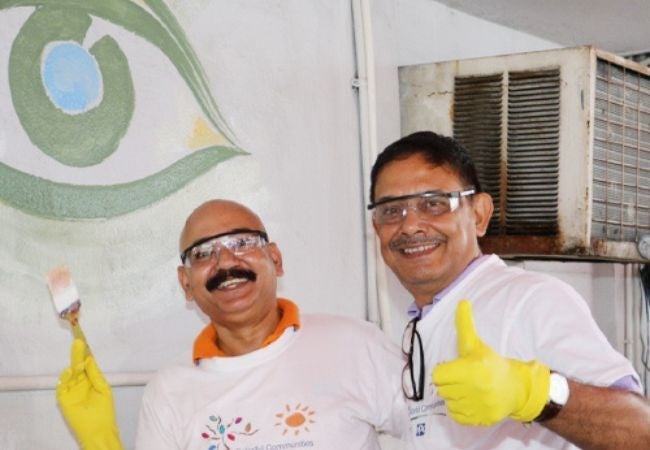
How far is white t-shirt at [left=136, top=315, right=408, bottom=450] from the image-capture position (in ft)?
6.22

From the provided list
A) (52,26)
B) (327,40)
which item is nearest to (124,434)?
(52,26)

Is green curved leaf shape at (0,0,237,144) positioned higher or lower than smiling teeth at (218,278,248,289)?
higher

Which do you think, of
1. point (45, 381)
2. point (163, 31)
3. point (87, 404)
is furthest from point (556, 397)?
point (163, 31)

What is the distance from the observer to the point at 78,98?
2.17m

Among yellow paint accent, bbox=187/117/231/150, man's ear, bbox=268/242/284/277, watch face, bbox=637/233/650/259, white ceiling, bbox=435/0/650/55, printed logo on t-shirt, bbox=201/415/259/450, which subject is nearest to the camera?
printed logo on t-shirt, bbox=201/415/259/450

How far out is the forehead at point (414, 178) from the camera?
1.78 m

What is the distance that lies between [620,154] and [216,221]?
1415 millimetres

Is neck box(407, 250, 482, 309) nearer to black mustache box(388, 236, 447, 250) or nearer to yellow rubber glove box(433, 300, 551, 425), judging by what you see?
black mustache box(388, 236, 447, 250)

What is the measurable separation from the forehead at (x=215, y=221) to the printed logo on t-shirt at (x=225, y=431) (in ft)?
1.24

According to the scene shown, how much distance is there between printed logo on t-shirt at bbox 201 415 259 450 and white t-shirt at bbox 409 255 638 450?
33 cm

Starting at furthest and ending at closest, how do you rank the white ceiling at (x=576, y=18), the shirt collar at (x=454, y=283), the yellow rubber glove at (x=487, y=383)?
1. the white ceiling at (x=576, y=18)
2. the shirt collar at (x=454, y=283)
3. the yellow rubber glove at (x=487, y=383)

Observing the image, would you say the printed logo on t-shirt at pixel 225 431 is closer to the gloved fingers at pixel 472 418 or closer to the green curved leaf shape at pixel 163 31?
the gloved fingers at pixel 472 418

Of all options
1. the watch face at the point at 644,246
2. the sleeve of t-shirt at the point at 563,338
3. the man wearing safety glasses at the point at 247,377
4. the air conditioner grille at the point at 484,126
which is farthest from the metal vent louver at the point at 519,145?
the sleeve of t-shirt at the point at 563,338

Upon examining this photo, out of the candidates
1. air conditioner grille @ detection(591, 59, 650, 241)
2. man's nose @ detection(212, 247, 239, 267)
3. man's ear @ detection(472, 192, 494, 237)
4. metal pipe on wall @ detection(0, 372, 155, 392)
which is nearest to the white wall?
metal pipe on wall @ detection(0, 372, 155, 392)
